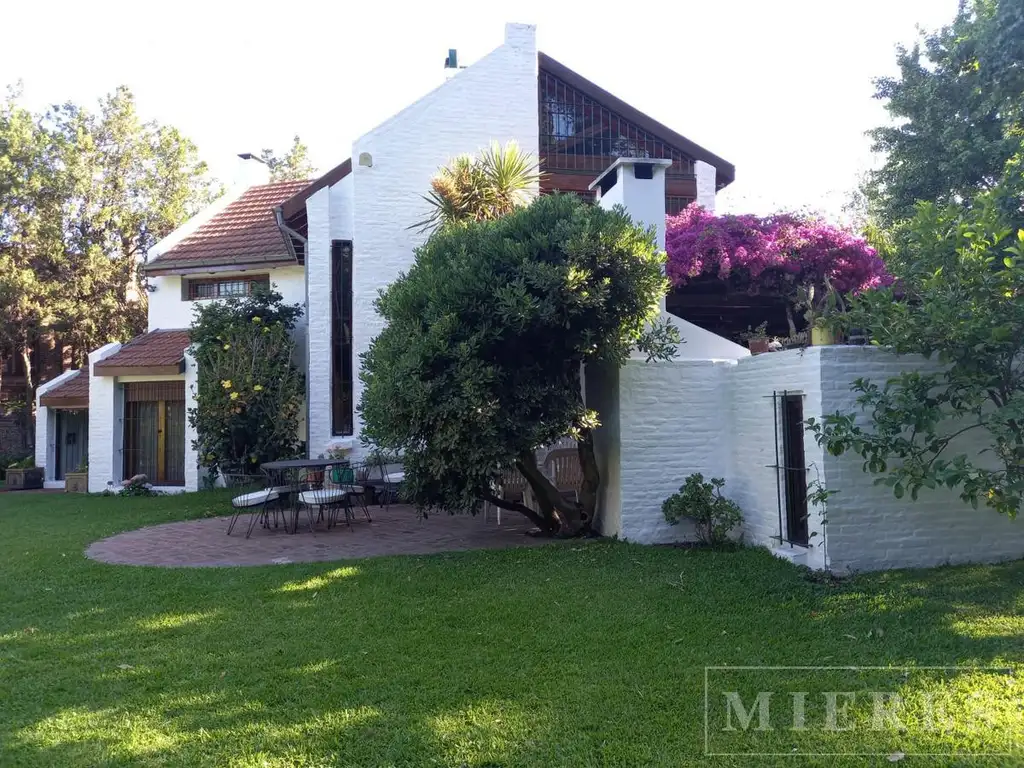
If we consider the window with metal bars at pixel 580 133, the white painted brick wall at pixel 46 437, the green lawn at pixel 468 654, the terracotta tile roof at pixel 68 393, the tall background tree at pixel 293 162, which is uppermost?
the tall background tree at pixel 293 162

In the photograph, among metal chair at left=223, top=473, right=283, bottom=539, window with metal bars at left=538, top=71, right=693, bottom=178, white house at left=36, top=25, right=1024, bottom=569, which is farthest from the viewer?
window with metal bars at left=538, top=71, right=693, bottom=178

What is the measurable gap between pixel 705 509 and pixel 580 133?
941 cm

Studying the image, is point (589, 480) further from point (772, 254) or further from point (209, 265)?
point (209, 265)

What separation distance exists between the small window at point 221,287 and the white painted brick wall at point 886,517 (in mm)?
12380

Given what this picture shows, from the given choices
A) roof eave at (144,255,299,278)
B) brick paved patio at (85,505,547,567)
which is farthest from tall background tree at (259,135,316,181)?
brick paved patio at (85,505,547,567)

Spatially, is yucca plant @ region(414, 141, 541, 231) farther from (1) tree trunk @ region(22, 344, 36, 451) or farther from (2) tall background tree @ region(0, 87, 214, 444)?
(1) tree trunk @ region(22, 344, 36, 451)

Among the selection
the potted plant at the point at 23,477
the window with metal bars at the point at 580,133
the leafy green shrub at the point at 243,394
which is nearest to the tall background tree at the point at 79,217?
the potted plant at the point at 23,477

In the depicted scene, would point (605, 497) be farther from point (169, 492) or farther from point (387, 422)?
point (169, 492)

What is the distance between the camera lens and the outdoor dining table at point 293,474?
385 inches

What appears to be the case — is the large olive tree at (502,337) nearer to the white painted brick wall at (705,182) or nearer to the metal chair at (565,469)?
the metal chair at (565,469)

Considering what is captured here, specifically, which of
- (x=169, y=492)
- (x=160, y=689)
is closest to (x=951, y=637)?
(x=160, y=689)

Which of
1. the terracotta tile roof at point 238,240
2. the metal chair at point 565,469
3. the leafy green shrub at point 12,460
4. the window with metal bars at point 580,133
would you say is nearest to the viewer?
the metal chair at point 565,469

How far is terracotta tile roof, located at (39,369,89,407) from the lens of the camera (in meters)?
17.1

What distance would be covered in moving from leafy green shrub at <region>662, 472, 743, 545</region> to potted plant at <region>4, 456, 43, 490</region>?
1615 cm
